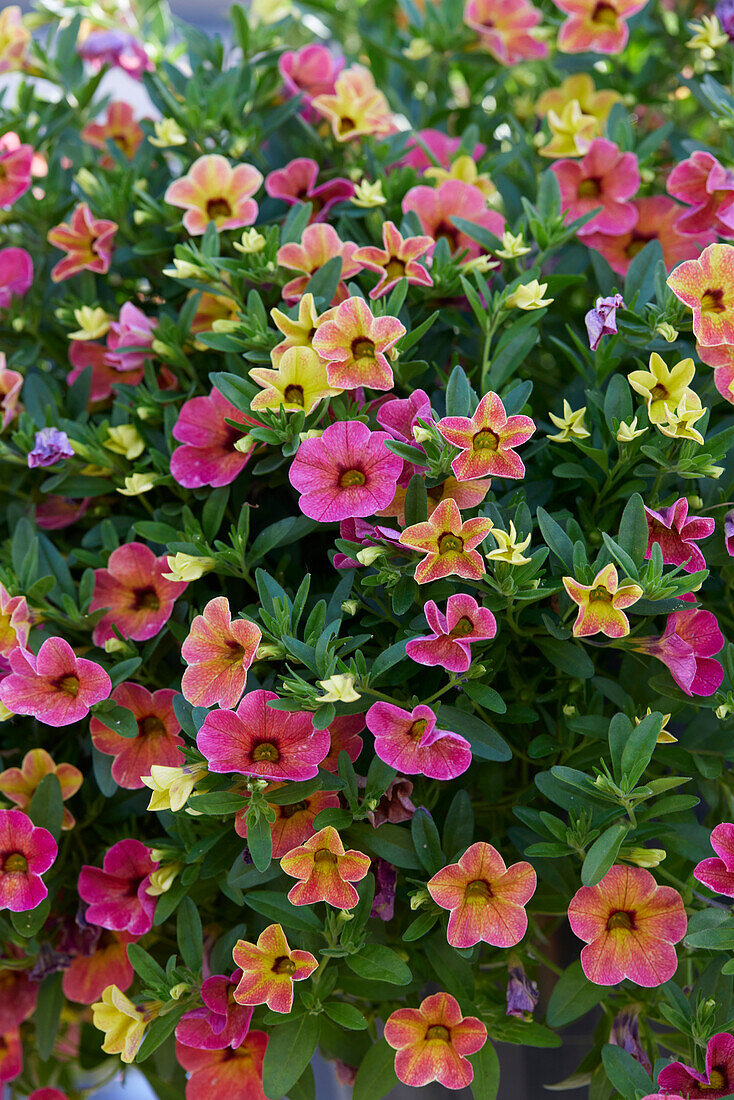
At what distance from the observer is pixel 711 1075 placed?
60cm

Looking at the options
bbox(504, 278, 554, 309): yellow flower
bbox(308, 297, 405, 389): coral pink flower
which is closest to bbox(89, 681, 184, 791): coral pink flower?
bbox(308, 297, 405, 389): coral pink flower

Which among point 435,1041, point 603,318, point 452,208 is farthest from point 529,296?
point 435,1041

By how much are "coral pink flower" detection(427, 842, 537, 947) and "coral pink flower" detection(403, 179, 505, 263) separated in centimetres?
43

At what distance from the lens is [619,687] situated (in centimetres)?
67

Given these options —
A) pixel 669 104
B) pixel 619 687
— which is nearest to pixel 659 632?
pixel 619 687

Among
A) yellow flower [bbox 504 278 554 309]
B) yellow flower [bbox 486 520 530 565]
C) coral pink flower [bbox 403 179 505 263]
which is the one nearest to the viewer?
yellow flower [bbox 486 520 530 565]

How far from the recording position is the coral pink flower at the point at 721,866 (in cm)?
59

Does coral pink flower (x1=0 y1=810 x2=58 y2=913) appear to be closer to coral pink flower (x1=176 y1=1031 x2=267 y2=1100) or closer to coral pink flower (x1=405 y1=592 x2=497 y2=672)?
coral pink flower (x1=176 y1=1031 x2=267 y2=1100)

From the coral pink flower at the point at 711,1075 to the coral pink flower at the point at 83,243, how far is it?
69cm

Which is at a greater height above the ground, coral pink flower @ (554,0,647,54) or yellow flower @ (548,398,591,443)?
coral pink flower @ (554,0,647,54)

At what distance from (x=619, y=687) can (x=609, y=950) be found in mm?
164

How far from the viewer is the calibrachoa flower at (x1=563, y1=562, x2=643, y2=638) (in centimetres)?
56

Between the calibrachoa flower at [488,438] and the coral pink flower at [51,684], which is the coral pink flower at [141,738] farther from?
the calibrachoa flower at [488,438]

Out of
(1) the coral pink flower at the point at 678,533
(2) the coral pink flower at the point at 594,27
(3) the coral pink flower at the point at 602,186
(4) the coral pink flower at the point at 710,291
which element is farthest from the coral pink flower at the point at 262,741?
(2) the coral pink flower at the point at 594,27
